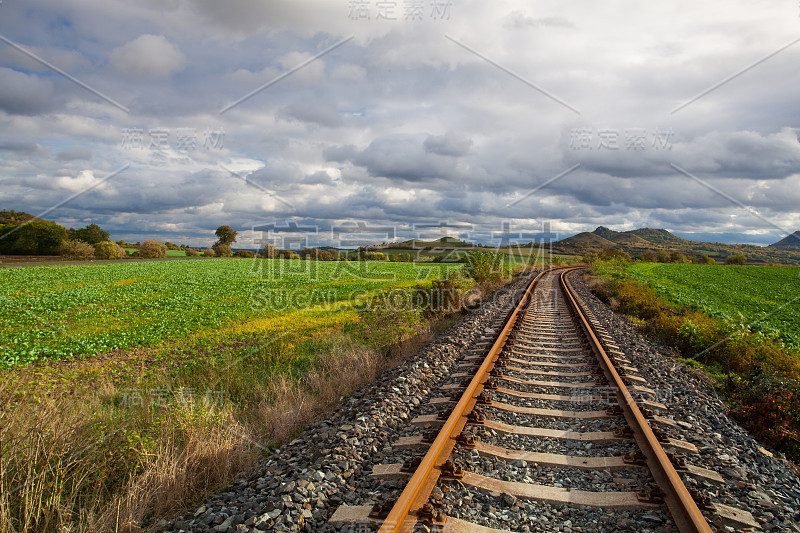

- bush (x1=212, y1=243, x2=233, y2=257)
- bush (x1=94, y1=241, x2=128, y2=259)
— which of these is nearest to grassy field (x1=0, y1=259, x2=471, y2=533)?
bush (x1=94, y1=241, x2=128, y2=259)

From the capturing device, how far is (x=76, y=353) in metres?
10.6

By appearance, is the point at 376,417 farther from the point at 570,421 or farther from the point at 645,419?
the point at 645,419

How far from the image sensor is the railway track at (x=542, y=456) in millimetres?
2934

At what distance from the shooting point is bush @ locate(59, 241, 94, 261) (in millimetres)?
62969

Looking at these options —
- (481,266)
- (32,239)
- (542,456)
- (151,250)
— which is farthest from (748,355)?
(32,239)

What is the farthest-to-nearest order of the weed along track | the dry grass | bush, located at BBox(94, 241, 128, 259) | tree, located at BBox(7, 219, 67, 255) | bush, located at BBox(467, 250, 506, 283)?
bush, located at BBox(94, 241, 128, 259), tree, located at BBox(7, 219, 67, 255), bush, located at BBox(467, 250, 506, 283), the dry grass, the weed along track

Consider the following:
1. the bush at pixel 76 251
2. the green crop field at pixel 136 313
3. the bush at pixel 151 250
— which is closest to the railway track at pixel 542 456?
the green crop field at pixel 136 313

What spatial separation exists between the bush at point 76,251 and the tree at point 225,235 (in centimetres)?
3789

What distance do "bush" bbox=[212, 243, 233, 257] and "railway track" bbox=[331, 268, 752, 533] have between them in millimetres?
97354

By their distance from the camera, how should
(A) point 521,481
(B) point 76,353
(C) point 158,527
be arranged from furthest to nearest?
1. (B) point 76,353
2. (A) point 521,481
3. (C) point 158,527

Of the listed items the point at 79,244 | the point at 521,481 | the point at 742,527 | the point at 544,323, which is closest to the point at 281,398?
the point at 521,481

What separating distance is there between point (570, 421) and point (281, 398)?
13.3 ft

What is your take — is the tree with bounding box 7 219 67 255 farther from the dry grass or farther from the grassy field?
the dry grass

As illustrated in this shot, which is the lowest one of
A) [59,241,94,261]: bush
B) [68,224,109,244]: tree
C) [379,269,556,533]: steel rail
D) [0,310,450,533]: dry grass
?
[0,310,450,533]: dry grass
